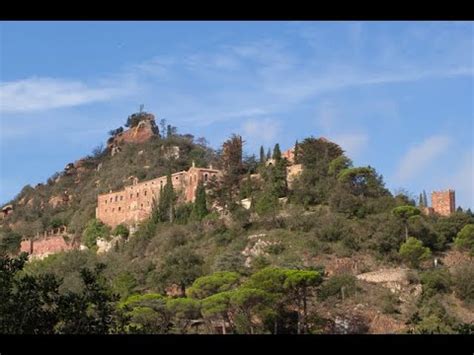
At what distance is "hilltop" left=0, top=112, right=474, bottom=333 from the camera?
16.4 metres

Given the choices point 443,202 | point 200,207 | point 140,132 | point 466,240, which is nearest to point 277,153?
point 200,207

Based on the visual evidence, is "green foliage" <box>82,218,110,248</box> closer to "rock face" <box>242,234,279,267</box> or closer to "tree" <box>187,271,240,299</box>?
"rock face" <box>242,234,279,267</box>

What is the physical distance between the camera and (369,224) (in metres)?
21.7

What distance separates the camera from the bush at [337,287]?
57.2ft

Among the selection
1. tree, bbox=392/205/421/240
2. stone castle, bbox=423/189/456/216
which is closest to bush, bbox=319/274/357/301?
tree, bbox=392/205/421/240

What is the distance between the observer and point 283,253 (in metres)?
20.9

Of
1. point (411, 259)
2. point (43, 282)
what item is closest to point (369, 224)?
point (411, 259)

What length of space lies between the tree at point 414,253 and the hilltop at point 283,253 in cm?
5

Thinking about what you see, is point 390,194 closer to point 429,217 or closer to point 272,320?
point 429,217

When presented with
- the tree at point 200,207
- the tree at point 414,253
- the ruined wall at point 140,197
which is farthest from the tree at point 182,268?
the ruined wall at point 140,197

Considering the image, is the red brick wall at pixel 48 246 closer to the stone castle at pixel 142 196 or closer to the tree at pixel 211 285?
the stone castle at pixel 142 196

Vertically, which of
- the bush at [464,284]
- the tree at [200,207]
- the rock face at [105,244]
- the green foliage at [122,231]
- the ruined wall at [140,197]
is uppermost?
the ruined wall at [140,197]

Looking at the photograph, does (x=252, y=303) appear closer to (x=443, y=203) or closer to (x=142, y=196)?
(x=443, y=203)

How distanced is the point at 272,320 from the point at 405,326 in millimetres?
2975
